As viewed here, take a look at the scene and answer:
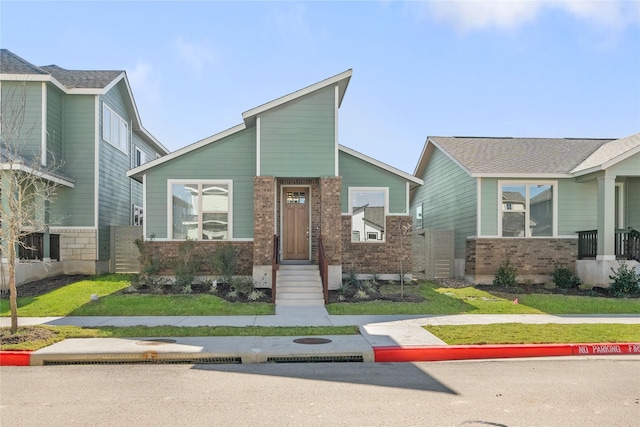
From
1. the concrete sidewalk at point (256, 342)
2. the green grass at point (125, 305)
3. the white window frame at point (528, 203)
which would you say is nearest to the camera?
the concrete sidewalk at point (256, 342)

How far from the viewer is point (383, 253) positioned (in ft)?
54.5

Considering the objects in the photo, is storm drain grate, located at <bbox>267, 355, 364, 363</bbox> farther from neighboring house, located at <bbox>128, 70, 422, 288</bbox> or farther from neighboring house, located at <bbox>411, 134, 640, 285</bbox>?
neighboring house, located at <bbox>411, 134, 640, 285</bbox>

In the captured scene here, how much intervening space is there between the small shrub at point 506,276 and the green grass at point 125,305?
317 inches

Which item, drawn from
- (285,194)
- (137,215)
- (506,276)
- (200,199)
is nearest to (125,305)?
(200,199)

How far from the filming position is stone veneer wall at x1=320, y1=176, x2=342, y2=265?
14.8 m

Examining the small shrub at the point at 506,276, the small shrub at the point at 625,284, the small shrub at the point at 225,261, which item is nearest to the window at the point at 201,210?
the small shrub at the point at 225,261

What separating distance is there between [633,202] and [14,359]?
19086mm

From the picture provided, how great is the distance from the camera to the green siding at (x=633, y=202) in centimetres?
1772

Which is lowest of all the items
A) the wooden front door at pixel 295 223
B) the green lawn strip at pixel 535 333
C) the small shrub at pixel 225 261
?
the green lawn strip at pixel 535 333

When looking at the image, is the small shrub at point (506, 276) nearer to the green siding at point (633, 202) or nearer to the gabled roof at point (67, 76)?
the green siding at point (633, 202)

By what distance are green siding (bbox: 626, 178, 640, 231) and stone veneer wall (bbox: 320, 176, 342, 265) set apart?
10.9 m

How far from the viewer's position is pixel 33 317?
36.2 ft

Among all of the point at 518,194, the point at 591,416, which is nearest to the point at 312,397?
the point at 591,416

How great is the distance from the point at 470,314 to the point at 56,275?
13263 millimetres
